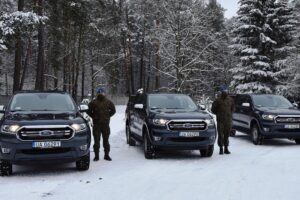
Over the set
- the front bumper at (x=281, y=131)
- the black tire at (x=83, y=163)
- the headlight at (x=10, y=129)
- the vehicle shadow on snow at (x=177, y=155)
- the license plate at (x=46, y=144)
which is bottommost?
the vehicle shadow on snow at (x=177, y=155)

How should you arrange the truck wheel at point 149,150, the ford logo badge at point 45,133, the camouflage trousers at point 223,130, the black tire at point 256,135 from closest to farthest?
the ford logo badge at point 45,133
the truck wheel at point 149,150
the camouflage trousers at point 223,130
the black tire at point 256,135

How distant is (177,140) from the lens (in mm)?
11172

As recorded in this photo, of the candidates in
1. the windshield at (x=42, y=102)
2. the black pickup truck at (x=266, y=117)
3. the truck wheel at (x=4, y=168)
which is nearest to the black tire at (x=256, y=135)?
the black pickup truck at (x=266, y=117)

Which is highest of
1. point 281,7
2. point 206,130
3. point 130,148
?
point 281,7

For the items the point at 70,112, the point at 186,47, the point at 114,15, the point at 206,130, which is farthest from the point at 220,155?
the point at 114,15

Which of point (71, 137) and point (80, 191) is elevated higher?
point (71, 137)

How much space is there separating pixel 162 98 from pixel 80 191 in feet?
18.9

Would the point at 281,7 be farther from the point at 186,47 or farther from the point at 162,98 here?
the point at 162,98

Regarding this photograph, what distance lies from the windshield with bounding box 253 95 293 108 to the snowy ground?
3631 mm

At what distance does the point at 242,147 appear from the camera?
14305 mm

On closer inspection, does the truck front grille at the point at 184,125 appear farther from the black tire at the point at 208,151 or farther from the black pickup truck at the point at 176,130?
the black tire at the point at 208,151

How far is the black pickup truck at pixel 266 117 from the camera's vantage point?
14266 mm

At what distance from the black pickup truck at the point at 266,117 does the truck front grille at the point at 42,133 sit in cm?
768

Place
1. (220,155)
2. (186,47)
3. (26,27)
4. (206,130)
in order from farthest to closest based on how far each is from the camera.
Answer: (186,47)
(26,27)
(220,155)
(206,130)
